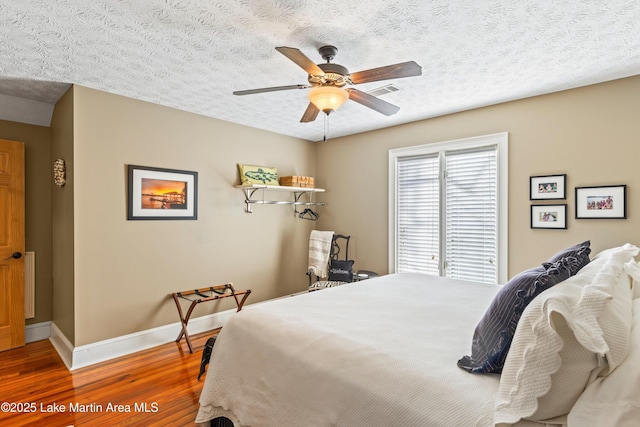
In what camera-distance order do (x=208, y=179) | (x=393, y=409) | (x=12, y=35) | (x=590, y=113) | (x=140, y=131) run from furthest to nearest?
(x=208, y=179) < (x=140, y=131) < (x=590, y=113) < (x=12, y=35) < (x=393, y=409)

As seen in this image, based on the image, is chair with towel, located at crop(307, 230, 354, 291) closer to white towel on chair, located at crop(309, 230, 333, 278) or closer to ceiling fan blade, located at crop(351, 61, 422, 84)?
white towel on chair, located at crop(309, 230, 333, 278)

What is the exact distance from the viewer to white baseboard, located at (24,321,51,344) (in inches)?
139

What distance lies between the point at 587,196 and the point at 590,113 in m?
0.73

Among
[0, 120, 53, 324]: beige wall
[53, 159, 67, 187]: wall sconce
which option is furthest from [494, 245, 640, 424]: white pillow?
[0, 120, 53, 324]: beige wall

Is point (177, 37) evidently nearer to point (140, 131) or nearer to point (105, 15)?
point (105, 15)

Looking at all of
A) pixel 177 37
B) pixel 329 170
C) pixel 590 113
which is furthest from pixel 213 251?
pixel 590 113

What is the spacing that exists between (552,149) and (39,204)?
17.4ft

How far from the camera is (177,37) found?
217 cm

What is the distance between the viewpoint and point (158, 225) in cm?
353

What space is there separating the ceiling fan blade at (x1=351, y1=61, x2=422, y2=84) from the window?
1984 mm

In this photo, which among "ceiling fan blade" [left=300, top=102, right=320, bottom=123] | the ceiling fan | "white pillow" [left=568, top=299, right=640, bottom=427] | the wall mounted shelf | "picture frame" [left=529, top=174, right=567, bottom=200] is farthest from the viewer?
the wall mounted shelf

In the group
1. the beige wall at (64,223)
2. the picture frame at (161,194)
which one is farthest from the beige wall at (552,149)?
the beige wall at (64,223)

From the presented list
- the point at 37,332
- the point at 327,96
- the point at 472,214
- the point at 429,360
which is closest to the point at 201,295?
the point at 37,332

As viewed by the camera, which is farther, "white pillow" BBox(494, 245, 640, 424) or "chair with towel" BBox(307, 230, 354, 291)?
"chair with towel" BBox(307, 230, 354, 291)
